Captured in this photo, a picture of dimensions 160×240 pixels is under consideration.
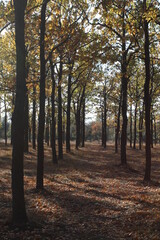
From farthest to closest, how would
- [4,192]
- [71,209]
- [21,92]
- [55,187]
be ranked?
[55,187] → [4,192] → [71,209] → [21,92]

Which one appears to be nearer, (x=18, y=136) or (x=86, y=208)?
(x=18, y=136)

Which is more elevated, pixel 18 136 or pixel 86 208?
pixel 18 136

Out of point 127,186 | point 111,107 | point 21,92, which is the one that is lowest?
point 127,186

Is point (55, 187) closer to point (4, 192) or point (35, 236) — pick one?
point (4, 192)

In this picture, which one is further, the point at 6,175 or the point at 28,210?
the point at 6,175

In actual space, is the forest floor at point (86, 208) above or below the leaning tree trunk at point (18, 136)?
below

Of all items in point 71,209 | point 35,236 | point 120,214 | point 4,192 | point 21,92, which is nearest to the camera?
point 35,236

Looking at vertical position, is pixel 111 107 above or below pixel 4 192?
above

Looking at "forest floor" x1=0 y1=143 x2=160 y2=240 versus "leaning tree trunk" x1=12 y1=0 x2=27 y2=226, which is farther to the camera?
"leaning tree trunk" x1=12 y1=0 x2=27 y2=226

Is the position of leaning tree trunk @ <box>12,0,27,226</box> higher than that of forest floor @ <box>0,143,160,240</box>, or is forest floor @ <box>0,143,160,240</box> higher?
leaning tree trunk @ <box>12,0,27,226</box>

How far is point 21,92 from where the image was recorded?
22.7 feet

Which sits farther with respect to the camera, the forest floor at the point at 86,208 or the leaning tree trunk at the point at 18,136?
the leaning tree trunk at the point at 18,136

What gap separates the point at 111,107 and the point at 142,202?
107ft

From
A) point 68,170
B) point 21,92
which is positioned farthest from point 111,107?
point 21,92
